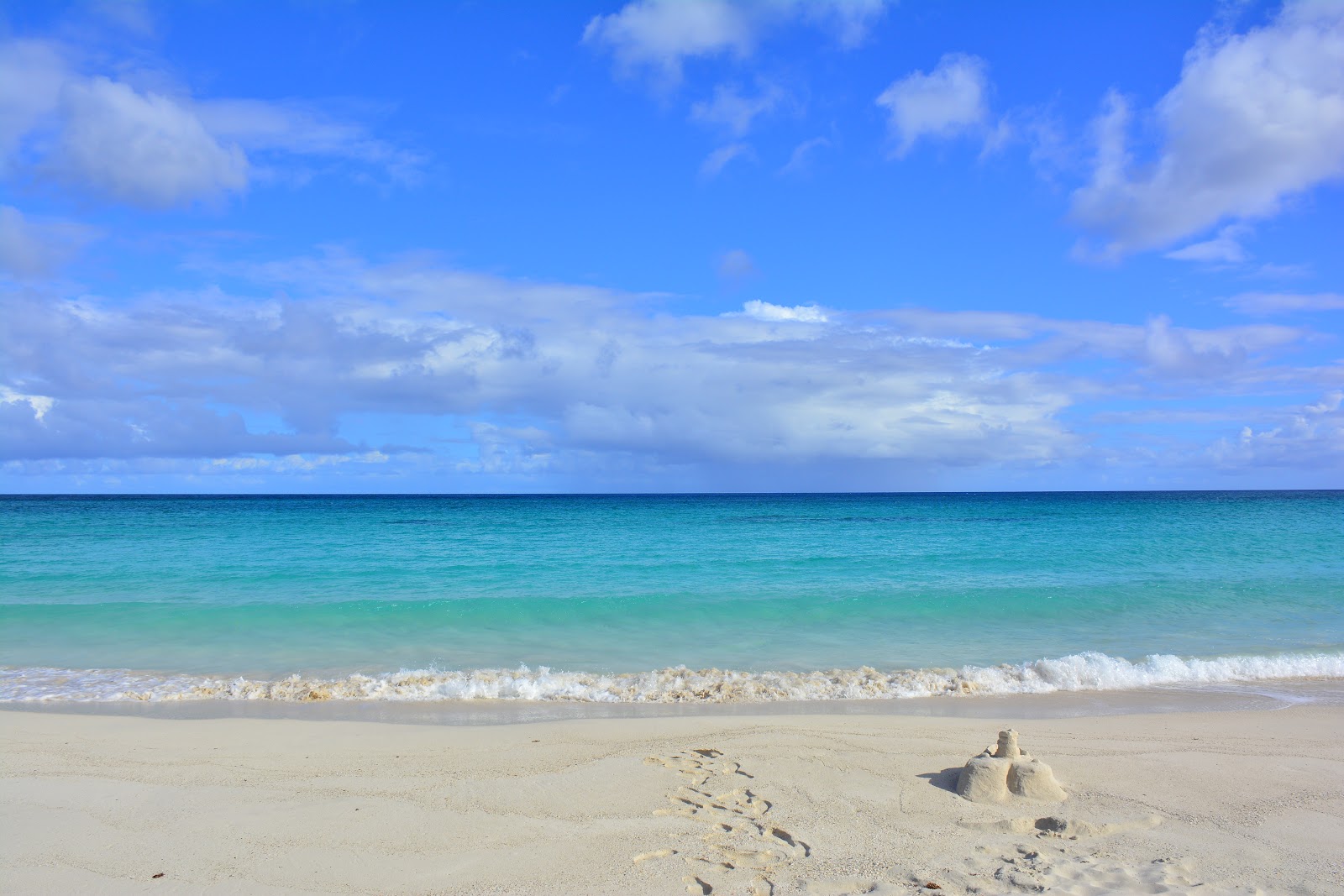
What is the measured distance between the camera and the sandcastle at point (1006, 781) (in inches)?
217

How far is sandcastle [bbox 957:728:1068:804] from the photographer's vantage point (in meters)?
5.50

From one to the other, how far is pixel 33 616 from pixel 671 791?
14.7 m

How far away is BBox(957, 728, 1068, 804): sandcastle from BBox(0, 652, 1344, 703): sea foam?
12.3 ft

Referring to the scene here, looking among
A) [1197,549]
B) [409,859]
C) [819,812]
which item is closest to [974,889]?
[819,812]

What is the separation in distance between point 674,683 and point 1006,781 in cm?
489

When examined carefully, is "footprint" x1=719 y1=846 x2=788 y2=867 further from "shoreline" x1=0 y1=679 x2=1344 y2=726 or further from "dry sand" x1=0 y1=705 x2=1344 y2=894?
"shoreline" x1=0 y1=679 x2=1344 y2=726

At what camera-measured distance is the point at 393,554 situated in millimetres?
25891

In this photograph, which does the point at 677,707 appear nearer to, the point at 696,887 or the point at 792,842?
the point at 792,842

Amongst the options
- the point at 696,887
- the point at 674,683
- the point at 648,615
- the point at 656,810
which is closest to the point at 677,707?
the point at 674,683

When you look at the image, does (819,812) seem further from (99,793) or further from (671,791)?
(99,793)

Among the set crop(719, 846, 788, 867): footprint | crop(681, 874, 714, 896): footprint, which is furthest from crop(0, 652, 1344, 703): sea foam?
crop(681, 874, 714, 896): footprint

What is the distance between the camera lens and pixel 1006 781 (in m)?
5.58

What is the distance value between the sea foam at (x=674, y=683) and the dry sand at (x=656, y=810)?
1.61m

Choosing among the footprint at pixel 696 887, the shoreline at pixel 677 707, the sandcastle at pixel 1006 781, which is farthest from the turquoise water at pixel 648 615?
the footprint at pixel 696 887
